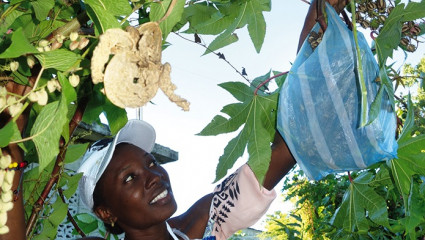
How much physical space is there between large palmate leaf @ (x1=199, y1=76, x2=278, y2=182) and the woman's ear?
33 cm

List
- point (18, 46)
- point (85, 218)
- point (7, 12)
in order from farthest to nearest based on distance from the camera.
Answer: point (85, 218), point (7, 12), point (18, 46)

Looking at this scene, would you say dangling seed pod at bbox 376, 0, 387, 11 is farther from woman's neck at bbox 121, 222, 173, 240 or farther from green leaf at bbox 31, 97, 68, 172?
woman's neck at bbox 121, 222, 173, 240

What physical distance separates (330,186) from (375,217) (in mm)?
2628

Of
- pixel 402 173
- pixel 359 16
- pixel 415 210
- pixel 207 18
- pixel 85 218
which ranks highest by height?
pixel 359 16

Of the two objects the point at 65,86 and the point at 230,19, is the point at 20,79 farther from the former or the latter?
the point at 230,19

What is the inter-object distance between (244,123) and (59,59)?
76 cm

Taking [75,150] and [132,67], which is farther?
[75,150]

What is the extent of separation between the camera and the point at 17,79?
637mm

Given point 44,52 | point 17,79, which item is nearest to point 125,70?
point 44,52

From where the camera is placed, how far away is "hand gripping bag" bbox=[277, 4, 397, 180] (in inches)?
37.0

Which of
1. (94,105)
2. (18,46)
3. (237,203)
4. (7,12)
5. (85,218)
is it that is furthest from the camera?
(85,218)

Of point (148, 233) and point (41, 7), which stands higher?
point (41, 7)

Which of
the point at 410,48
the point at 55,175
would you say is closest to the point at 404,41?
the point at 410,48

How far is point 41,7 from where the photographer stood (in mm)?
687
